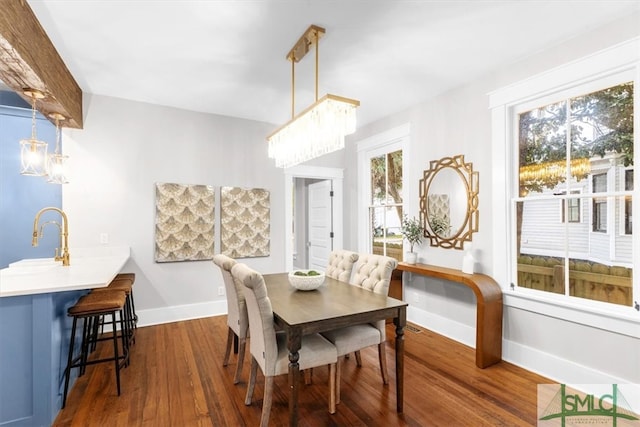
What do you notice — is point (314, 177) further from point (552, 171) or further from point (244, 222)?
point (552, 171)

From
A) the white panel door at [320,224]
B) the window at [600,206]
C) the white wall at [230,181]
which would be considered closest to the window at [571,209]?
the window at [600,206]

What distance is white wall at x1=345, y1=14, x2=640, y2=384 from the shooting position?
7.39 feet

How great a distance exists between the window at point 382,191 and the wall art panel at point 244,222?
1.50m

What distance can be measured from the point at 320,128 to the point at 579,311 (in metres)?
2.46

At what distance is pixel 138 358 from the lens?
288 centimetres

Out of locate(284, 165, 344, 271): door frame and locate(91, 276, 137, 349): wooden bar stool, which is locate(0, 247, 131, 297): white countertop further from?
locate(284, 165, 344, 271): door frame

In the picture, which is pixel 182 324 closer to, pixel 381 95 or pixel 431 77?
pixel 381 95

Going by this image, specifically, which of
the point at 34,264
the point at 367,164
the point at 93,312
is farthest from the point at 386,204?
the point at 34,264

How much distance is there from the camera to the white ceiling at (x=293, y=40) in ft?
6.82

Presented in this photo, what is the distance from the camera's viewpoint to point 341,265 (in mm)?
3080

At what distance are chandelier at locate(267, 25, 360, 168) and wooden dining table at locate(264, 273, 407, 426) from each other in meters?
1.13

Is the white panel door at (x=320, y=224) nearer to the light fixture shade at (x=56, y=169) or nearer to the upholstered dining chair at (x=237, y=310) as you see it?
the upholstered dining chair at (x=237, y=310)

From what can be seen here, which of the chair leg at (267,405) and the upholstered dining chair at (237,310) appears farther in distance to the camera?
the upholstered dining chair at (237,310)

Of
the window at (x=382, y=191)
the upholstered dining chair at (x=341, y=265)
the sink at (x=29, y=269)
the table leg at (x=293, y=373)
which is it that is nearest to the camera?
the table leg at (x=293, y=373)
